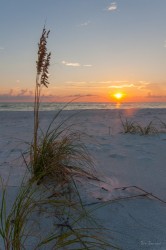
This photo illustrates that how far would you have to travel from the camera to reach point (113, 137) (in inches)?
213

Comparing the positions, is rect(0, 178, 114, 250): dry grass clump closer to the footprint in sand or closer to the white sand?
the white sand

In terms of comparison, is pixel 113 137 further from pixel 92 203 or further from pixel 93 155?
pixel 92 203

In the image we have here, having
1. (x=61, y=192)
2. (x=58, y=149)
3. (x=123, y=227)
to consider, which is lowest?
(x=123, y=227)

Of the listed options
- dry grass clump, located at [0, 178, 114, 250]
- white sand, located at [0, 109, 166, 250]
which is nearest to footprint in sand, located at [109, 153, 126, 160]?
white sand, located at [0, 109, 166, 250]

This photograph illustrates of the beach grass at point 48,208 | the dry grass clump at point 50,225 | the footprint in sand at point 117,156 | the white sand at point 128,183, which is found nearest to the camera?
the beach grass at point 48,208

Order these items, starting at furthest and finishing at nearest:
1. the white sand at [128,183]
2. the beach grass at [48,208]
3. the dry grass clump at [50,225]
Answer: the white sand at [128,183] → the dry grass clump at [50,225] → the beach grass at [48,208]

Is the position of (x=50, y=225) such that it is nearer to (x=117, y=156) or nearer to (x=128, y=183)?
(x=128, y=183)

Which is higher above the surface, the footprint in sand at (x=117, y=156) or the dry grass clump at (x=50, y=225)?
the footprint in sand at (x=117, y=156)

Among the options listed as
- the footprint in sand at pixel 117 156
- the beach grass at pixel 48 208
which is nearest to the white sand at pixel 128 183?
the footprint in sand at pixel 117 156

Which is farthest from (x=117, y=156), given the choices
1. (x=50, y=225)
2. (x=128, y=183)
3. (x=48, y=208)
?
(x=50, y=225)

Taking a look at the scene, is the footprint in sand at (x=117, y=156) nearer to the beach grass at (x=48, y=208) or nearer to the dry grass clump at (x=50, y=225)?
the beach grass at (x=48, y=208)

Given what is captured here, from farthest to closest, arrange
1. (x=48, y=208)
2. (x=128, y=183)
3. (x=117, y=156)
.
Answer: (x=117, y=156) < (x=128, y=183) < (x=48, y=208)

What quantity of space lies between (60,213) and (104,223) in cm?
30

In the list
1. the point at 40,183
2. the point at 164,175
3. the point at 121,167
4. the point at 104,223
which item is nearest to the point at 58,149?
the point at 40,183
